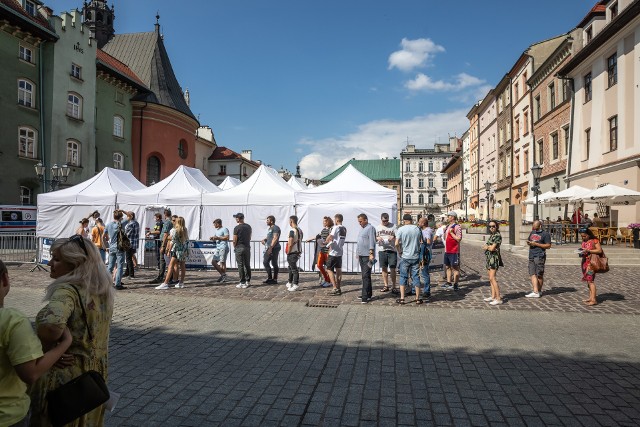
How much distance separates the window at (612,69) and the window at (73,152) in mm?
32624

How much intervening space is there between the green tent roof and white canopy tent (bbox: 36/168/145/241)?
264 ft

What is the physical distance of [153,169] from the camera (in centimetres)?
3781

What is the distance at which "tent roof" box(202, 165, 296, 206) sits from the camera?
14.6 meters

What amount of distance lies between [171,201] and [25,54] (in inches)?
Result: 753

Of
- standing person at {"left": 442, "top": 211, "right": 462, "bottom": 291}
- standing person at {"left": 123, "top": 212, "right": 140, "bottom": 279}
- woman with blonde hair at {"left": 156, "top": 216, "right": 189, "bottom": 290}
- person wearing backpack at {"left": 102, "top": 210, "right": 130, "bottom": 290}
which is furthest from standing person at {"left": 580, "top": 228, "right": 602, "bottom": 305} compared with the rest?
standing person at {"left": 123, "top": 212, "right": 140, "bottom": 279}

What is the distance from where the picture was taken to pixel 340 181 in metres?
14.6

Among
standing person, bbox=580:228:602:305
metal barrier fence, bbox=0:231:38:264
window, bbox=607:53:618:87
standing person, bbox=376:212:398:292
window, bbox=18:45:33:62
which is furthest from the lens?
window, bbox=18:45:33:62

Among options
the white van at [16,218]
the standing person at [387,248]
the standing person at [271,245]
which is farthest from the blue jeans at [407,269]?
the white van at [16,218]

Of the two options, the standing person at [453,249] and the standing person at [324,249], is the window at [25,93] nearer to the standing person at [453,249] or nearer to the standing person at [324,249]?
the standing person at [324,249]

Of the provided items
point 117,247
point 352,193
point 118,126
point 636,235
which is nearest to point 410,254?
point 352,193

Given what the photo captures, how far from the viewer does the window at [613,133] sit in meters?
21.3

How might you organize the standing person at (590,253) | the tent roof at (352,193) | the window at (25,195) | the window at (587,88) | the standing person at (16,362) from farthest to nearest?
the window at (25,195) < the window at (587,88) < the tent roof at (352,193) < the standing person at (590,253) < the standing person at (16,362)

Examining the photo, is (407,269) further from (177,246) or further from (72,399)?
(72,399)

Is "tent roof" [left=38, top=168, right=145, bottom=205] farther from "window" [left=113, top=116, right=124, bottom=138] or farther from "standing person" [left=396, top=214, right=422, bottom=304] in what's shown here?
"window" [left=113, top=116, right=124, bottom=138]
